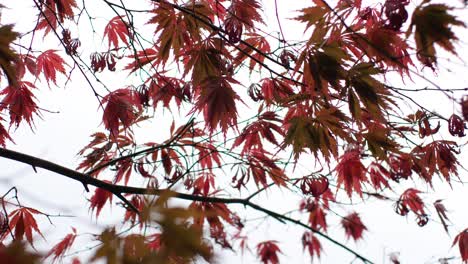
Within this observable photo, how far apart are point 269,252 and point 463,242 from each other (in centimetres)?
136

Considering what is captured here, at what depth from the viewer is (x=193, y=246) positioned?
1.46 feet

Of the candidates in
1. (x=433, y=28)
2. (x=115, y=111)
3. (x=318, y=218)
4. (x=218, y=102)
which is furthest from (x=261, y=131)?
(x=318, y=218)

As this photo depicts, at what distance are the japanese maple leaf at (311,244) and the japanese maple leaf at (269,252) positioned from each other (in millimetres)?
168

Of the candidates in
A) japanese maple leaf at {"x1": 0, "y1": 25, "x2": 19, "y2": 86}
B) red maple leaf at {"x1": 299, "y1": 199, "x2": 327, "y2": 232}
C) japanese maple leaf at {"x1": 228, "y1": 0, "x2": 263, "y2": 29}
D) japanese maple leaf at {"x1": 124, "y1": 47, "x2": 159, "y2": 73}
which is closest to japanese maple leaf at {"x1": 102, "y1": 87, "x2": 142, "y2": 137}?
japanese maple leaf at {"x1": 124, "y1": 47, "x2": 159, "y2": 73}

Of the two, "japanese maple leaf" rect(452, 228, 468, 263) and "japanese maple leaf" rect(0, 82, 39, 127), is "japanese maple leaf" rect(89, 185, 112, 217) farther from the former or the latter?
"japanese maple leaf" rect(452, 228, 468, 263)

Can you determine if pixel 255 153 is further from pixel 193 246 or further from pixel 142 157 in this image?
pixel 193 246

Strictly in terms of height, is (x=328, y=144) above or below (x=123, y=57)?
below

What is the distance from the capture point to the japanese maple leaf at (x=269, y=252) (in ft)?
10.2

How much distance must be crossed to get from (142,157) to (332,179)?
0.67m

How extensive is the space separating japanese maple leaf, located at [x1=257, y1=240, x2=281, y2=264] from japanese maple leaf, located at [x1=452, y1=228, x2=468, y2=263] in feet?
4.21

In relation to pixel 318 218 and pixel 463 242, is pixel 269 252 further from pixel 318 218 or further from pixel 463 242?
pixel 463 242

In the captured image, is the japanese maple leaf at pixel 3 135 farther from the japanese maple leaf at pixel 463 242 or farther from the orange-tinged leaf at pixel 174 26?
the japanese maple leaf at pixel 463 242

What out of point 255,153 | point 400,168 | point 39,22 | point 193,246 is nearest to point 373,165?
point 400,168

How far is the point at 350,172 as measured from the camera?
1812mm
